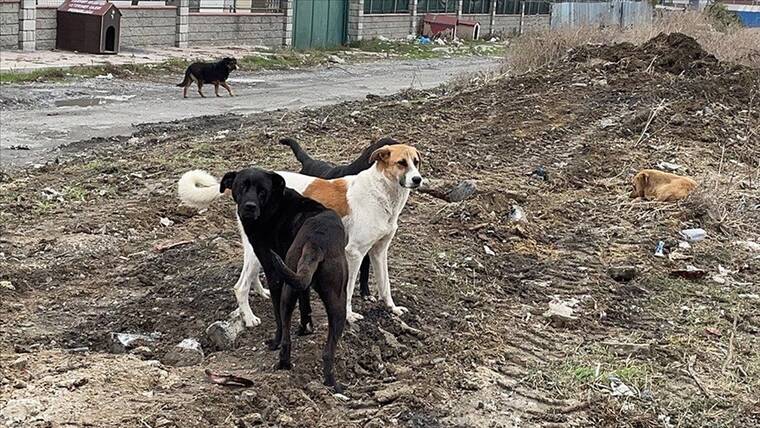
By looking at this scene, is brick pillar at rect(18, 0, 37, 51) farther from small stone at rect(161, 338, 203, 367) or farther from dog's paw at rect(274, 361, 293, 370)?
dog's paw at rect(274, 361, 293, 370)

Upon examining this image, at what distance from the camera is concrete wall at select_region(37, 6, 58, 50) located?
79.9 feet

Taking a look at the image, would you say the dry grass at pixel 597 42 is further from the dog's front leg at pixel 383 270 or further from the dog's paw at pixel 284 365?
the dog's paw at pixel 284 365

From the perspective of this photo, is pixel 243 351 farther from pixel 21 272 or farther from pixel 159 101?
pixel 159 101

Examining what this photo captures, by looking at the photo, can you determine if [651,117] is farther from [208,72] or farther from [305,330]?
[305,330]

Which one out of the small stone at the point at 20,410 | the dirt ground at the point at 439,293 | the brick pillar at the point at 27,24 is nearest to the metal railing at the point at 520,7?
the brick pillar at the point at 27,24

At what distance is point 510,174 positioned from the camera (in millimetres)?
11312

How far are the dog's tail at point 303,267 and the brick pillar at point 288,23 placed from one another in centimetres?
2776

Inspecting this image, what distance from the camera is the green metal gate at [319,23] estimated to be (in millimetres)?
33094

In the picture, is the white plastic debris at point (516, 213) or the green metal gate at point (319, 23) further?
the green metal gate at point (319, 23)

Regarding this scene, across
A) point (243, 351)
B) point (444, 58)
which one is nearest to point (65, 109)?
point (243, 351)

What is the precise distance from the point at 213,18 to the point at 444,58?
24.8ft

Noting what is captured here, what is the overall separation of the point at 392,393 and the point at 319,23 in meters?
30.0

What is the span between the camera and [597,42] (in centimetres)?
2283

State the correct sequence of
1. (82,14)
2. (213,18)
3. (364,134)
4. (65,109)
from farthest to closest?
(213,18) < (82,14) < (65,109) < (364,134)
